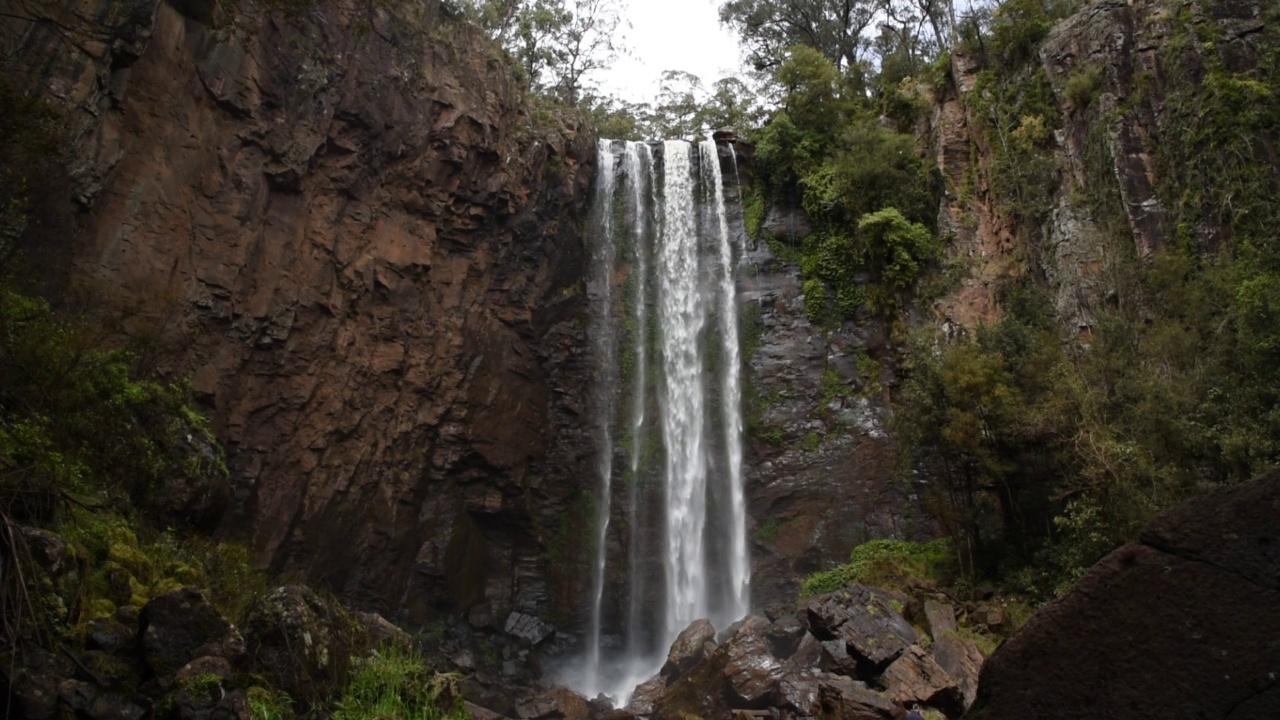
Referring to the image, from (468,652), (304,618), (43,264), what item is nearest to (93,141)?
(43,264)

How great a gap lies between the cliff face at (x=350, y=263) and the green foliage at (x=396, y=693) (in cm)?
760

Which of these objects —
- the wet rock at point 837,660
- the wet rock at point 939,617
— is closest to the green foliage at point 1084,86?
the wet rock at point 939,617

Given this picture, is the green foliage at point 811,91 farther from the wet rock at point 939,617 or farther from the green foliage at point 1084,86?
the wet rock at point 939,617

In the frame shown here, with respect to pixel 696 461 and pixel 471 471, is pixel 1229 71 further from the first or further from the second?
pixel 471 471

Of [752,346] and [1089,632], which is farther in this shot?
[752,346]

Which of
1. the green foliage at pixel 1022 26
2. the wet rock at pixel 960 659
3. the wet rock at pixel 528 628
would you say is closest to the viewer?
the wet rock at pixel 960 659

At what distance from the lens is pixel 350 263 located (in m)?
16.6

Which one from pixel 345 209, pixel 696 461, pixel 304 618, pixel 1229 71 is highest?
pixel 1229 71

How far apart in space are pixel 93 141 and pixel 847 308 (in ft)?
55.4

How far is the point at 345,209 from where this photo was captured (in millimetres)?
16562

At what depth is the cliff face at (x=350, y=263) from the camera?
12.7 m

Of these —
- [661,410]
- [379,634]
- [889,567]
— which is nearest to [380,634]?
[379,634]

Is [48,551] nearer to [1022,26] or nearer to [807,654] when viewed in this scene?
[807,654]

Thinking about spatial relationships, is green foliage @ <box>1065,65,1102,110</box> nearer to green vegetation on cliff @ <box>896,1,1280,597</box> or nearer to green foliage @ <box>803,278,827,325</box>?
green vegetation on cliff @ <box>896,1,1280,597</box>
